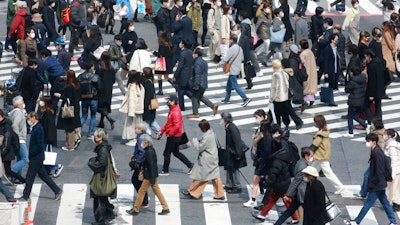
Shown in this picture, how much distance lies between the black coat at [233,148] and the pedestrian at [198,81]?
545 centimetres

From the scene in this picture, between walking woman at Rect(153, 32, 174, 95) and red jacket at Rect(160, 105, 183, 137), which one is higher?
red jacket at Rect(160, 105, 183, 137)

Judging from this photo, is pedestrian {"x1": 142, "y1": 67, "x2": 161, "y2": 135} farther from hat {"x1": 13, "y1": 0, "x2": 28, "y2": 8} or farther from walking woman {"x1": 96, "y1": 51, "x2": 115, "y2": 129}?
hat {"x1": 13, "y1": 0, "x2": 28, "y2": 8}

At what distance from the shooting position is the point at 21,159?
2541 centimetres

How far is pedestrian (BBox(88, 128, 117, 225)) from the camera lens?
22.6 m

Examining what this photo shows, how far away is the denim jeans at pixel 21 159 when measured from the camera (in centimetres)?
2517

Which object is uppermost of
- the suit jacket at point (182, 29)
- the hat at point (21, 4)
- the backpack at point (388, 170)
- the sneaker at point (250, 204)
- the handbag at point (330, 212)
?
the backpack at point (388, 170)

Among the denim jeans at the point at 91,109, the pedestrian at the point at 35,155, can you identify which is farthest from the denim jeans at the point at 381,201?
the denim jeans at the point at 91,109

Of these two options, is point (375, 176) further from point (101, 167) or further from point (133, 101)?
point (133, 101)

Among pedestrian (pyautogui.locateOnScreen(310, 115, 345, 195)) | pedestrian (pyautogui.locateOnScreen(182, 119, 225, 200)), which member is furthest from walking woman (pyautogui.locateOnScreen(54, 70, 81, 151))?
pedestrian (pyautogui.locateOnScreen(310, 115, 345, 195))

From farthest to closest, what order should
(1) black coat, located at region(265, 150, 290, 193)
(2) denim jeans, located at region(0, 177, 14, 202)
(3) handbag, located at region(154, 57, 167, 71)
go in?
(3) handbag, located at region(154, 57, 167, 71), (2) denim jeans, located at region(0, 177, 14, 202), (1) black coat, located at region(265, 150, 290, 193)

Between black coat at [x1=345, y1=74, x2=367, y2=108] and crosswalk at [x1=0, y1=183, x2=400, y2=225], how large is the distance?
359cm

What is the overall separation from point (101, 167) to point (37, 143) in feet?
5.71

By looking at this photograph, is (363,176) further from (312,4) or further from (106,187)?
(312,4)

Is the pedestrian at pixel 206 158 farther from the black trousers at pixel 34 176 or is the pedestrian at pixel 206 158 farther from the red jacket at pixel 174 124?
the black trousers at pixel 34 176
